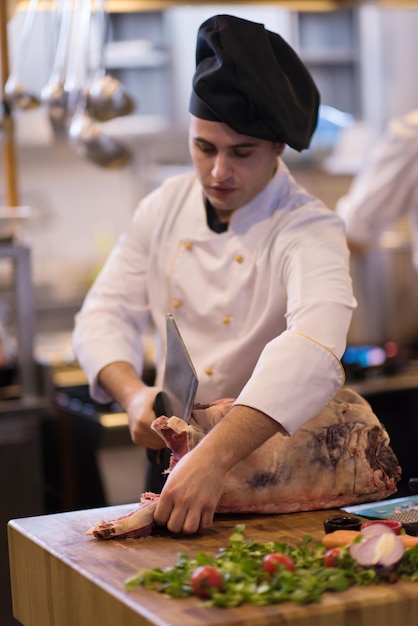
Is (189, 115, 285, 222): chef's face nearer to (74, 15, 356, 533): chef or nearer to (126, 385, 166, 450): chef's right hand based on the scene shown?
(74, 15, 356, 533): chef

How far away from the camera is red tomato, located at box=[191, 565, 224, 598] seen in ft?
4.40

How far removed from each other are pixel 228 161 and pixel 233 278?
0.25m

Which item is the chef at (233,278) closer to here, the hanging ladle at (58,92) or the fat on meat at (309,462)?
the fat on meat at (309,462)

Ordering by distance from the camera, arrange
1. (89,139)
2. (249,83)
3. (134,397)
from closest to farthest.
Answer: (249,83) → (134,397) → (89,139)

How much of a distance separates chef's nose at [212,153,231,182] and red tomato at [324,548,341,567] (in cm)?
82

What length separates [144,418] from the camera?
196cm

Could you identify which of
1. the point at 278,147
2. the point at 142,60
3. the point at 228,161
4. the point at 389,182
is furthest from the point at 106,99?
the point at 142,60

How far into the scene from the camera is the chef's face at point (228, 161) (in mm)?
1998

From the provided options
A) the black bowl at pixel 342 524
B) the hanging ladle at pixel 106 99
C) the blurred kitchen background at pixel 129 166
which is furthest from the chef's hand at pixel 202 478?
the hanging ladle at pixel 106 99

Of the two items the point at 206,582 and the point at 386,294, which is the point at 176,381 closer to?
the point at 206,582

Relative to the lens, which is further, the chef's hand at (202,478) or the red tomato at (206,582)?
the chef's hand at (202,478)

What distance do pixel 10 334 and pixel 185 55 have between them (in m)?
3.19

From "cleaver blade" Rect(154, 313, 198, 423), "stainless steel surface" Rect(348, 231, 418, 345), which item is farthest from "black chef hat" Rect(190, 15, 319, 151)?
"stainless steel surface" Rect(348, 231, 418, 345)

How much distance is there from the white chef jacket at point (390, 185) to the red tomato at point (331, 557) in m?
2.93
